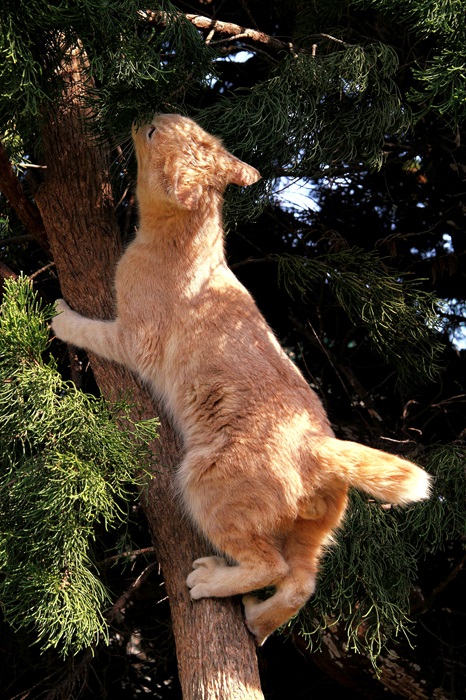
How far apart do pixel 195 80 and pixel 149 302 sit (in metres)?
0.89

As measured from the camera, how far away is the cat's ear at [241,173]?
9.82 feet

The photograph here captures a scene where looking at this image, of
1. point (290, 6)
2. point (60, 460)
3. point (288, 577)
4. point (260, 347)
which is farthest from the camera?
point (290, 6)

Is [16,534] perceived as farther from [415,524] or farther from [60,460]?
[415,524]

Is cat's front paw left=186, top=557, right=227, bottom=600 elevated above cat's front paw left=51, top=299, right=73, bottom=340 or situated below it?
below

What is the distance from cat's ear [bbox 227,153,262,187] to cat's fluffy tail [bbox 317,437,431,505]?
3.59 feet

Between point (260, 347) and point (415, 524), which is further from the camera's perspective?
point (415, 524)

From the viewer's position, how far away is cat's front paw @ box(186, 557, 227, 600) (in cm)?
255

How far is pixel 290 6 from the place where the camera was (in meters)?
4.03

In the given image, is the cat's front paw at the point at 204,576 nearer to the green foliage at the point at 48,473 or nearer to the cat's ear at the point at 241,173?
the green foliage at the point at 48,473

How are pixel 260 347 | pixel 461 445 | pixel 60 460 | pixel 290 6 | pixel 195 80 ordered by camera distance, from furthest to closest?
pixel 290 6 < pixel 461 445 < pixel 195 80 < pixel 260 347 < pixel 60 460

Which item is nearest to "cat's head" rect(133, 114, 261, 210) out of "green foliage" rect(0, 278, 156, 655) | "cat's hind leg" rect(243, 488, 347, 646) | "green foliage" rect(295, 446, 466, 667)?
"green foliage" rect(0, 278, 156, 655)

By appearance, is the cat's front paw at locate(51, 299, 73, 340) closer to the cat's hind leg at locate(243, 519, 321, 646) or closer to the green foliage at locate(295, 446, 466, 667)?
the cat's hind leg at locate(243, 519, 321, 646)

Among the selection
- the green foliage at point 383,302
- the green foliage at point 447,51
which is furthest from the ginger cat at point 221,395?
the green foliage at point 447,51

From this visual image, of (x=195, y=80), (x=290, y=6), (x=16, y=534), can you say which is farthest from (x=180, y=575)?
(x=290, y=6)
